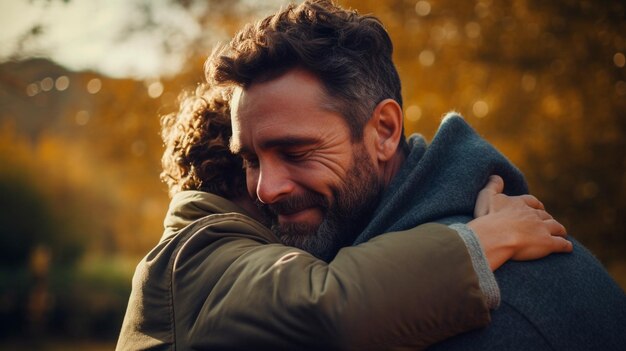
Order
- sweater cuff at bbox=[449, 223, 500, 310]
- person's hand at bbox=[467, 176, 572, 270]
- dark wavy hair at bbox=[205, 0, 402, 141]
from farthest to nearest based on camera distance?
dark wavy hair at bbox=[205, 0, 402, 141], person's hand at bbox=[467, 176, 572, 270], sweater cuff at bbox=[449, 223, 500, 310]

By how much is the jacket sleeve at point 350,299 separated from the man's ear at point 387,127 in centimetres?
79

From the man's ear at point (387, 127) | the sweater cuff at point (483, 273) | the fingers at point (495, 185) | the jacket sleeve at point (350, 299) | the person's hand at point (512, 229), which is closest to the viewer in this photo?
the jacket sleeve at point (350, 299)

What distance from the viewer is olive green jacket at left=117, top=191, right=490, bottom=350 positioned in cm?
197

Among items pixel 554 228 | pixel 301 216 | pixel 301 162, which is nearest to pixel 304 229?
pixel 301 216

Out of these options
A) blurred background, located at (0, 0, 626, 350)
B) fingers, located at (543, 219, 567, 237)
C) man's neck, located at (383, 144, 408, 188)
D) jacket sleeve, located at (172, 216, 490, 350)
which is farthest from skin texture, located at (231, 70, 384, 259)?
blurred background, located at (0, 0, 626, 350)

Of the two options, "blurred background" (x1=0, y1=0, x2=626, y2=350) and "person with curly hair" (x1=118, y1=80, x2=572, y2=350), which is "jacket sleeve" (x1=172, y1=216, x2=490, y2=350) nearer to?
"person with curly hair" (x1=118, y1=80, x2=572, y2=350)

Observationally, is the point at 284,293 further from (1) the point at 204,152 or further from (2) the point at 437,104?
(2) the point at 437,104

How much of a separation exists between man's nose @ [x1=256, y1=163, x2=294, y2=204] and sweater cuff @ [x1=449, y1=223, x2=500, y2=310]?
31.5 inches

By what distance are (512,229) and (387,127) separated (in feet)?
2.89

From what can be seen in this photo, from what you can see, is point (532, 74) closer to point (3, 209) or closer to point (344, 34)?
point (344, 34)

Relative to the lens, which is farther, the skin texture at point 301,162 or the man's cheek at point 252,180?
the man's cheek at point 252,180

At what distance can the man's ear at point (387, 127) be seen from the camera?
9.73 ft

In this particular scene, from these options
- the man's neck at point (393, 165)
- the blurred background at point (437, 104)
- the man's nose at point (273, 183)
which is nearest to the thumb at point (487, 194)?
the man's neck at point (393, 165)

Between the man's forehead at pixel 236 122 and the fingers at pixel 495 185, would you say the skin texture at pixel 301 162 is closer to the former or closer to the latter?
the man's forehead at pixel 236 122
